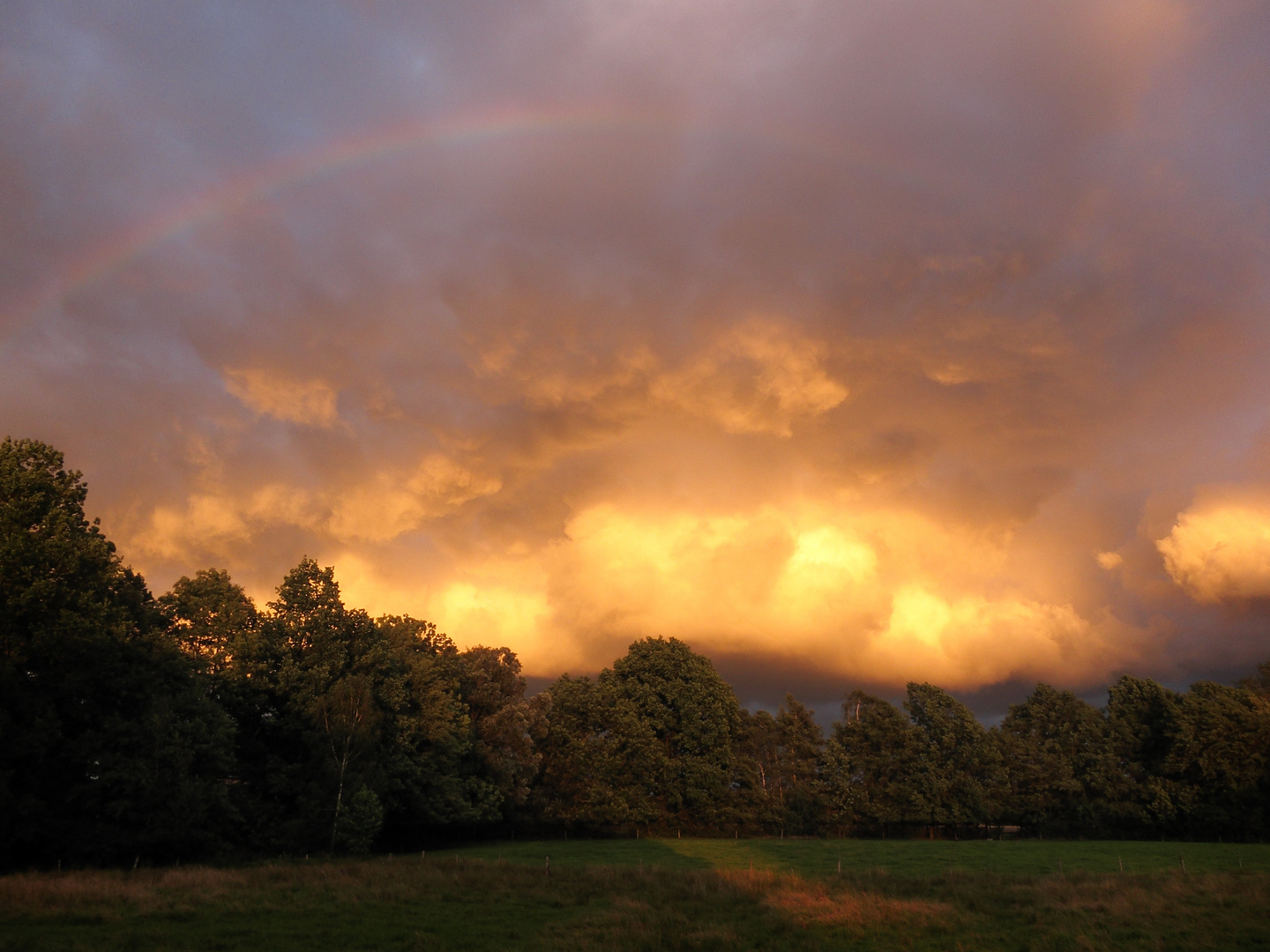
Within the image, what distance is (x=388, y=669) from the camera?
200ft

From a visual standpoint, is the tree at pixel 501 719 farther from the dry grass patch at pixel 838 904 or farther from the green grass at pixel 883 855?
the dry grass patch at pixel 838 904

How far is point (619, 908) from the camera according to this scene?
93.4ft

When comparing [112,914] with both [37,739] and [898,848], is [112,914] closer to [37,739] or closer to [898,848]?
[37,739]

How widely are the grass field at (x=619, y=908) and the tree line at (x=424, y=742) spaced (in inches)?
277

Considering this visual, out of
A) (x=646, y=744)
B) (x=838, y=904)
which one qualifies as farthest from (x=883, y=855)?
(x=838, y=904)

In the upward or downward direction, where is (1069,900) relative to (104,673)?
downward

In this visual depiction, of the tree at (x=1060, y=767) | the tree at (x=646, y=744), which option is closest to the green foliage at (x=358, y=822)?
the tree at (x=646, y=744)

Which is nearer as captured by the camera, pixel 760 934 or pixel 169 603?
pixel 760 934

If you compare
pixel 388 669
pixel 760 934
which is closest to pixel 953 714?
pixel 388 669

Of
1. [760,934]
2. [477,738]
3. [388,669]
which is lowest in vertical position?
[760,934]

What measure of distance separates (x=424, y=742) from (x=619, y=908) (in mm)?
41340

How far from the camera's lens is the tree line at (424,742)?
37.5 meters

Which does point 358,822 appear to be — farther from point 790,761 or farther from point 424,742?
point 790,761

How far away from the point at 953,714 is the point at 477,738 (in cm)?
5755
